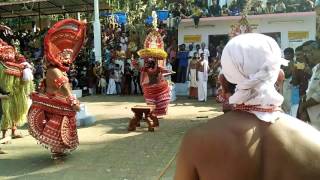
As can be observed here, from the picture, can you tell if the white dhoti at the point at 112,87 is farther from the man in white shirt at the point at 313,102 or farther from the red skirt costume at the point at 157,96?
the man in white shirt at the point at 313,102

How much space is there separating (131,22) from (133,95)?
209 inches

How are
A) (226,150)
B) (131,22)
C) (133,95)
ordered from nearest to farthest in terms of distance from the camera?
(226,150) → (133,95) → (131,22)

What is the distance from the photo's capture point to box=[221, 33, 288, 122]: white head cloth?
73.2 inches

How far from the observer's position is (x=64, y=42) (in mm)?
7270

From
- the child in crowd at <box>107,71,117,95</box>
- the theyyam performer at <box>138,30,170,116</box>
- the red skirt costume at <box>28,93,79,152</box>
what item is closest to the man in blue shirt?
the child in crowd at <box>107,71,117,95</box>

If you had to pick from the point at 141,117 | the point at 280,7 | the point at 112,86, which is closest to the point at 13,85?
the point at 141,117

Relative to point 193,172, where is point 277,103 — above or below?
above

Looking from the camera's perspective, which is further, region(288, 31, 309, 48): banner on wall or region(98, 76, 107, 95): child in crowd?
region(98, 76, 107, 95): child in crowd

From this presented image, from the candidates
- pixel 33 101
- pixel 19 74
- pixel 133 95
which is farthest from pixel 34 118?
pixel 133 95

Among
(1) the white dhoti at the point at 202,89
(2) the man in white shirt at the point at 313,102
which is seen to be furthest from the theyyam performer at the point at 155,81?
(2) the man in white shirt at the point at 313,102

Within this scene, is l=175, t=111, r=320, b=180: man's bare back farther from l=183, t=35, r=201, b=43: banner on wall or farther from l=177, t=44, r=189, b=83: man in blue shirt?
l=183, t=35, r=201, b=43: banner on wall

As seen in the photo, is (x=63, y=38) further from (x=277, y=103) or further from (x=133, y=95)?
(x=133, y=95)

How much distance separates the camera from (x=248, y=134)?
1.82m

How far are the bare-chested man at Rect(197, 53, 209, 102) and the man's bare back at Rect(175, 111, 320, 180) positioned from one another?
44.9 ft
